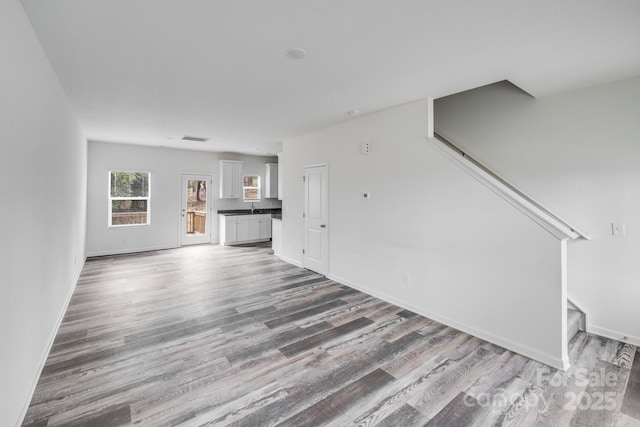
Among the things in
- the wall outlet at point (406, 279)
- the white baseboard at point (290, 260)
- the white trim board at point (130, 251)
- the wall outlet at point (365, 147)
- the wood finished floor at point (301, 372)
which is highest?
the wall outlet at point (365, 147)

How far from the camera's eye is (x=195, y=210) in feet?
27.0

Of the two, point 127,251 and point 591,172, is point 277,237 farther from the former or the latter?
point 591,172

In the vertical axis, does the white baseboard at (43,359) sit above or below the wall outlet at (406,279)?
below

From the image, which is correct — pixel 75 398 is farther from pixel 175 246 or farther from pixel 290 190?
pixel 175 246

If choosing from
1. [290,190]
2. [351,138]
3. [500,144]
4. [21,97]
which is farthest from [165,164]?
[500,144]

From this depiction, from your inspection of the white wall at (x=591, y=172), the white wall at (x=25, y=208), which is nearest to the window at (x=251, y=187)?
the white wall at (x=25, y=208)

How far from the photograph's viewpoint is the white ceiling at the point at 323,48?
1843mm

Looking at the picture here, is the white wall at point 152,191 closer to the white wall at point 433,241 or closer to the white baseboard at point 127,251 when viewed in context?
the white baseboard at point 127,251

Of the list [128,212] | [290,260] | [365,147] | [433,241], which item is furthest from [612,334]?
[128,212]

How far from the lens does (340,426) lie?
1854mm

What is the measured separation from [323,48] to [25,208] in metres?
2.43

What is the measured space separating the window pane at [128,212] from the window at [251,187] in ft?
8.96

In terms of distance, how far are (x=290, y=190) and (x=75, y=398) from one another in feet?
15.1

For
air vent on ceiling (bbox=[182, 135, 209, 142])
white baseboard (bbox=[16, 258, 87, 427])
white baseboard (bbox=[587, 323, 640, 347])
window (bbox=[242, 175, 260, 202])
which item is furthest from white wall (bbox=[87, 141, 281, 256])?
white baseboard (bbox=[587, 323, 640, 347])
